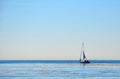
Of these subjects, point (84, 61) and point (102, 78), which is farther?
point (84, 61)

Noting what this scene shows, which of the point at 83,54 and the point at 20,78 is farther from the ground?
the point at 83,54

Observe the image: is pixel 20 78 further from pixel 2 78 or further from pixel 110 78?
pixel 110 78

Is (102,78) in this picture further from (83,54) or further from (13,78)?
(83,54)

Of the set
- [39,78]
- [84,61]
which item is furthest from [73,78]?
[84,61]

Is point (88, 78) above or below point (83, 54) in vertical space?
below

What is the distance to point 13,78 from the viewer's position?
5353 centimetres

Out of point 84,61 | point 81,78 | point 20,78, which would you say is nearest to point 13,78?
point 20,78

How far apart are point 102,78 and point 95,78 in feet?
3.43

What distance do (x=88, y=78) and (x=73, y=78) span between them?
223 centimetres

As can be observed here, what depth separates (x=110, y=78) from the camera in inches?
2137

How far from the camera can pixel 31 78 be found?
53375 millimetres

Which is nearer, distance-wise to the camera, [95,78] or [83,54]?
[95,78]

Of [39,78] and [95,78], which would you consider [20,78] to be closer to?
[39,78]

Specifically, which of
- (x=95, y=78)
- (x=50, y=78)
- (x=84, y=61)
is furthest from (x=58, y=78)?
(x=84, y=61)
